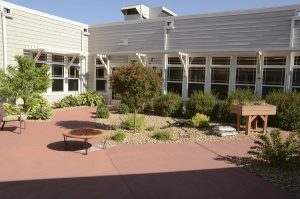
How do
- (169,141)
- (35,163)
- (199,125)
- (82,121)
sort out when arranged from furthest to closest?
(82,121) < (199,125) < (169,141) < (35,163)

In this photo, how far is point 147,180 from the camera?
5168 millimetres

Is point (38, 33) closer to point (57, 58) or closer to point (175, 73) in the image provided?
point (57, 58)

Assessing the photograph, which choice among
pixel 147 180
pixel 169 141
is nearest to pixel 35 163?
pixel 147 180

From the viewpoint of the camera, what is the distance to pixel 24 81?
29.7 ft

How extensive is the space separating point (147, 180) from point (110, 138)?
349 cm

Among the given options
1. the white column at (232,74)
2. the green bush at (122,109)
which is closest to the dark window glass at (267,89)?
the white column at (232,74)

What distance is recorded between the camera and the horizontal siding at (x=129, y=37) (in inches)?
583

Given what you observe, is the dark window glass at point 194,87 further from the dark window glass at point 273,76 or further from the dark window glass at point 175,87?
the dark window glass at point 273,76

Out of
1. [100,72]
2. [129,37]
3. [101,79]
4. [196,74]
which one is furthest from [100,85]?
[196,74]

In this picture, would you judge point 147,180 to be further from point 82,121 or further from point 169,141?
point 82,121

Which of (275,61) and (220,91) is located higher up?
(275,61)

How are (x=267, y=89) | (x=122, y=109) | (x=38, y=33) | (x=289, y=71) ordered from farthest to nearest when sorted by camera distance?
(x=38, y=33)
(x=122, y=109)
(x=267, y=89)
(x=289, y=71)

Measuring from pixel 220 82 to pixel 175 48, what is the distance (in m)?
2.87

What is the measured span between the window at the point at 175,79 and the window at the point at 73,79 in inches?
223
